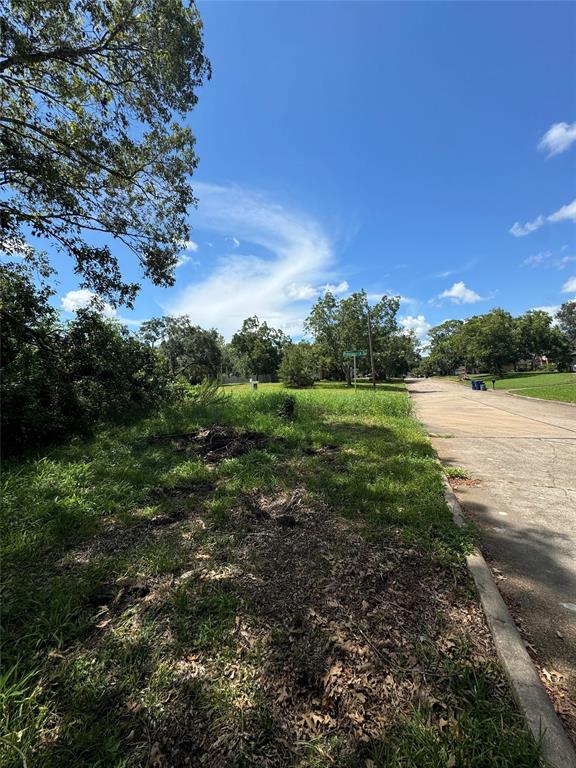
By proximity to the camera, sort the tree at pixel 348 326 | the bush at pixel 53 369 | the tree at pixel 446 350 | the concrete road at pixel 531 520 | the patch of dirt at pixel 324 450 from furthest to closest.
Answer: the tree at pixel 446 350 < the tree at pixel 348 326 < the bush at pixel 53 369 < the patch of dirt at pixel 324 450 < the concrete road at pixel 531 520

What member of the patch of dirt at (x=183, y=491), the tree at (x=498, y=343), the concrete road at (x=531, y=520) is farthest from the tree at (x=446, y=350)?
the patch of dirt at (x=183, y=491)

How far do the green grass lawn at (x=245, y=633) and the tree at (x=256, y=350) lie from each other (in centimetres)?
4942

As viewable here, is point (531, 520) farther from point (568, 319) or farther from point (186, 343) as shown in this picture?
point (568, 319)

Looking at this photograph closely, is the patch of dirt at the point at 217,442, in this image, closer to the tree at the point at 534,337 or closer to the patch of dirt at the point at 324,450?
the patch of dirt at the point at 324,450

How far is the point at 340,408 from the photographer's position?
1034cm

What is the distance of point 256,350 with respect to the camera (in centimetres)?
5312

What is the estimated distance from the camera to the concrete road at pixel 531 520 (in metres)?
1.97

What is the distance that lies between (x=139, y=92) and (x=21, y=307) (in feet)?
15.0

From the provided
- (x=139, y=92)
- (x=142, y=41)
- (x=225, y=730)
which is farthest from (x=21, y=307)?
(x=225, y=730)

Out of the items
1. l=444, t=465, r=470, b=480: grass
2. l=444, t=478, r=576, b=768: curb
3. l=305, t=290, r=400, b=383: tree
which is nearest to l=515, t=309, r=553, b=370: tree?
l=305, t=290, r=400, b=383: tree

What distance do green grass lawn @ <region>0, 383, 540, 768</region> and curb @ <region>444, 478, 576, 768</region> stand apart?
0.21 ft

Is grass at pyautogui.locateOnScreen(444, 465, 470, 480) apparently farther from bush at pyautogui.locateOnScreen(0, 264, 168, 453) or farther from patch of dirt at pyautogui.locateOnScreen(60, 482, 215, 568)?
bush at pyautogui.locateOnScreen(0, 264, 168, 453)

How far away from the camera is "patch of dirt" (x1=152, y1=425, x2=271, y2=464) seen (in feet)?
17.6

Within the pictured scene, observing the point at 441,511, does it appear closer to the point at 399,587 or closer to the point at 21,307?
the point at 399,587
